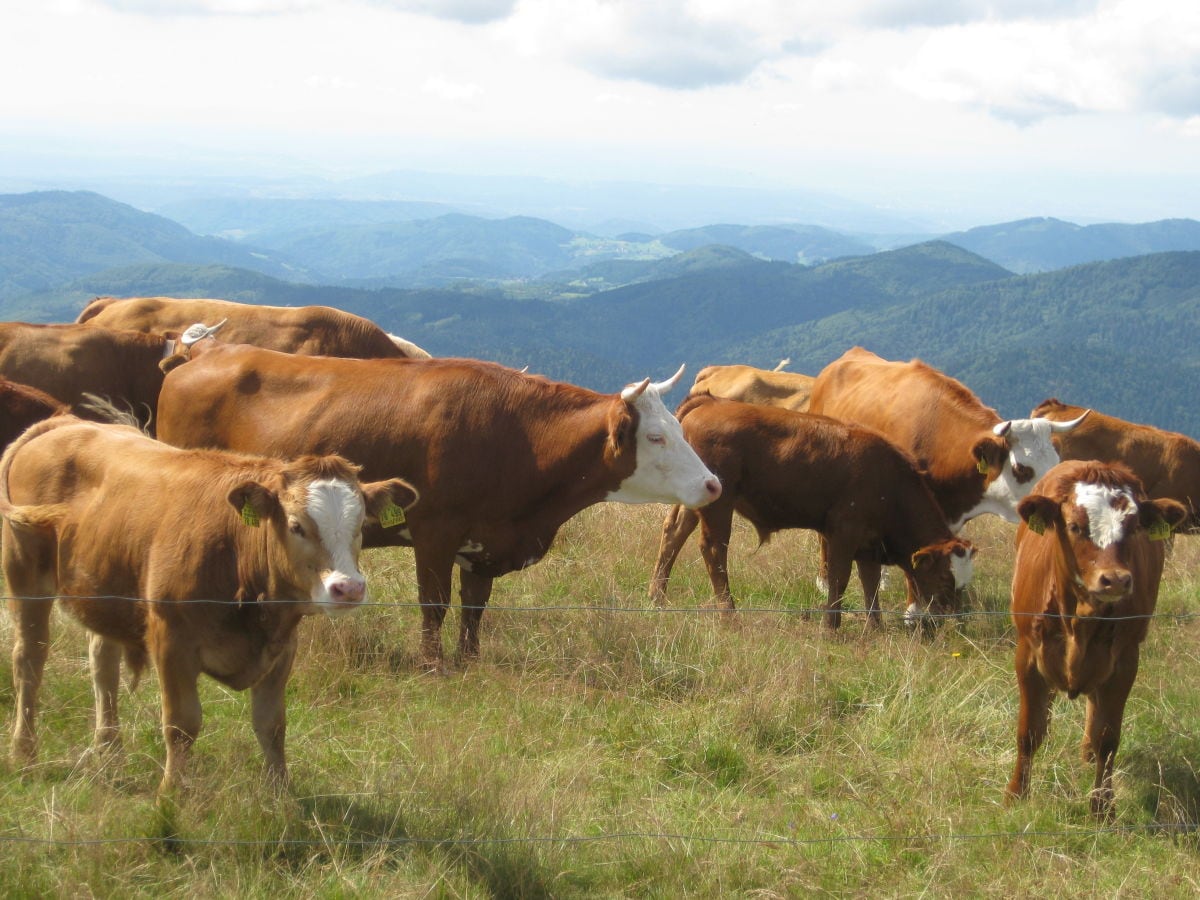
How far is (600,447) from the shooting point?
835cm

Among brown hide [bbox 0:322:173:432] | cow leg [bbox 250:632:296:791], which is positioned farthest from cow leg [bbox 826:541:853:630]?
brown hide [bbox 0:322:173:432]

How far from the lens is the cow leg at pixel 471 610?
7918 mm

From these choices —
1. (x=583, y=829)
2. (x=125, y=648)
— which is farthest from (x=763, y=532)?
(x=125, y=648)

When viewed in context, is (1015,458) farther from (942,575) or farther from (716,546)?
(716,546)

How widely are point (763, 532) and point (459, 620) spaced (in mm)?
3193

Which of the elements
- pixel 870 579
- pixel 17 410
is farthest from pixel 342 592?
pixel 870 579

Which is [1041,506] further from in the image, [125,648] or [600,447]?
[125,648]

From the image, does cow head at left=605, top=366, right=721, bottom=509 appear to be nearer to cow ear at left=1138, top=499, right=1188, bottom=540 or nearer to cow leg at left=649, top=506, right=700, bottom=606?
cow leg at left=649, top=506, right=700, bottom=606

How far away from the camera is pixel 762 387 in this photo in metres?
17.6

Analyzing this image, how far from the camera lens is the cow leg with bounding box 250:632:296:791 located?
544cm

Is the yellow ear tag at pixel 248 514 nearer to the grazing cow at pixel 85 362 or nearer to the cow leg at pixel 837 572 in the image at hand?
the cow leg at pixel 837 572

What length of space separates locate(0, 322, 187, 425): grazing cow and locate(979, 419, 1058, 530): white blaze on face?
359 inches

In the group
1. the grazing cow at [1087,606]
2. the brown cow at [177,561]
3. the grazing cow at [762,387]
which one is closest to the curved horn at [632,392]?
the brown cow at [177,561]

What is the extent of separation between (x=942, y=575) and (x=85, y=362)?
382 inches
